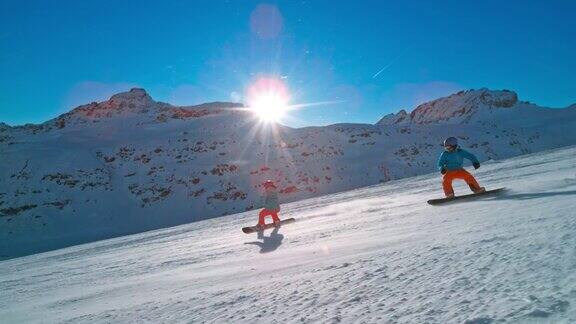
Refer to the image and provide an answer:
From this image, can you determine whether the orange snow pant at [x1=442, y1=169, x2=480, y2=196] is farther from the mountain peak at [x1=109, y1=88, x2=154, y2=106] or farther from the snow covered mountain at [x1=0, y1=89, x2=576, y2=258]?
the mountain peak at [x1=109, y1=88, x2=154, y2=106]

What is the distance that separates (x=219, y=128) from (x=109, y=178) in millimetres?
13506

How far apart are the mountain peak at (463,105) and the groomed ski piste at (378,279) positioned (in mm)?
52612

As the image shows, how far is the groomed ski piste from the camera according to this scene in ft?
7.78

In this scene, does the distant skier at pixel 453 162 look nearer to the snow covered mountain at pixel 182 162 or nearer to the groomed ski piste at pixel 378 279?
the groomed ski piste at pixel 378 279

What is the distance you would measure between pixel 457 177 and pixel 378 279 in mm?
6197

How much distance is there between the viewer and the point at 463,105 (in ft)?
251

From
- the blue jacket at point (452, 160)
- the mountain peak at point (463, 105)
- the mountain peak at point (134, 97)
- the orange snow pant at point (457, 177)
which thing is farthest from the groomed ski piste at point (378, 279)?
the mountain peak at point (134, 97)

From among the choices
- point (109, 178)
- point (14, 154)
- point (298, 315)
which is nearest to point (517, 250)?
point (298, 315)

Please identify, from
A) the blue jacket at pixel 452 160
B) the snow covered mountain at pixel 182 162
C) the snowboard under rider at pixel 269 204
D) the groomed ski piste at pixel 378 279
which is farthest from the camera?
the snow covered mountain at pixel 182 162

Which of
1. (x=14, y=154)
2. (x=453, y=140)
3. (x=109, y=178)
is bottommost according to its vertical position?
(x=453, y=140)

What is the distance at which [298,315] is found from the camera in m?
2.75

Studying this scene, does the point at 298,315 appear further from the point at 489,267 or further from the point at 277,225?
the point at 277,225

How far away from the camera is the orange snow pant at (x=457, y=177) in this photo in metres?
8.24

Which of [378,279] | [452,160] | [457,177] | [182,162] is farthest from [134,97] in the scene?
[378,279]
